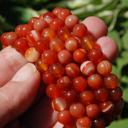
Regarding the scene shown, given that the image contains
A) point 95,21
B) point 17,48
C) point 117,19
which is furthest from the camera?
point 117,19

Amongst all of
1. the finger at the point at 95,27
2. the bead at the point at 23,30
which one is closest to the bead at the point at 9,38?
the bead at the point at 23,30

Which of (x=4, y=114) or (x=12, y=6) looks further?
A: (x=12, y=6)

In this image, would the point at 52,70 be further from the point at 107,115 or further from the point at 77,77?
the point at 107,115

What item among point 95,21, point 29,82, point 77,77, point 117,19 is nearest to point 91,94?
point 77,77

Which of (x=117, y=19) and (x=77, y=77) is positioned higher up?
(x=77, y=77)

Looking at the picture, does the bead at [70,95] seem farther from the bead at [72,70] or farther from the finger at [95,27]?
the finger at [95,27]

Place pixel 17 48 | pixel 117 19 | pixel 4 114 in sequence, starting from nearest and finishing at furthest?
pixel 4 114
pixel 17 48
pixel 117 19

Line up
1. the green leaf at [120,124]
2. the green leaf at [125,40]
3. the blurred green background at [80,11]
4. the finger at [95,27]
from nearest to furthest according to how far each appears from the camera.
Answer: the finger at [95,27] < the green leaf at [120,124] < the green leaf at [125,40] < the blurred green background at [80,11]

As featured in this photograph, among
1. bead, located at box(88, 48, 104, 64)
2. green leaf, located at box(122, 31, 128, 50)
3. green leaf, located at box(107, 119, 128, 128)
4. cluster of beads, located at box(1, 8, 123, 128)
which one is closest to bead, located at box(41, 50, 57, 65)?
cluster of beads, located at box(1, 8, 123, 128)
